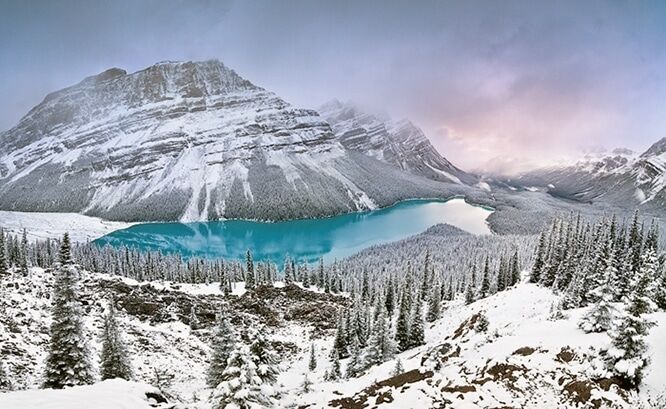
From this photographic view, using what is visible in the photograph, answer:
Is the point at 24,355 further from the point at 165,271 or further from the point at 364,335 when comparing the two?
the point at 165,271

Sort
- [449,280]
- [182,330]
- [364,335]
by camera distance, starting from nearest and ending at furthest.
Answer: [364,335]
[182,330]
[449,280]

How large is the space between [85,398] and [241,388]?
291 inches

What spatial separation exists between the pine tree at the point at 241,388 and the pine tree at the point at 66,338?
51.1 ft

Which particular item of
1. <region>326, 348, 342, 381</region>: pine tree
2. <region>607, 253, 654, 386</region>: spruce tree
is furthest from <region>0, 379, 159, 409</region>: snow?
<region>326, 348, 342, 381</region>: pine tree

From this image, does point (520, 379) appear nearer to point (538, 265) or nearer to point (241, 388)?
point (241, 388)

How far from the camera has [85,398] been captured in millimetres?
15375

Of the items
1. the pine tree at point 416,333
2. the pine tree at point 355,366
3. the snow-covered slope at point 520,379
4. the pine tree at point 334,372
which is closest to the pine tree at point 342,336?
the pine tree at point 355,366

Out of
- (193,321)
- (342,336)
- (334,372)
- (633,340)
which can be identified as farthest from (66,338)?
(193,321)

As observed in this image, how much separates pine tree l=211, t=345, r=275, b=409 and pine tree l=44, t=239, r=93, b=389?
51.1ft

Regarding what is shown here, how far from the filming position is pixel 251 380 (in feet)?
44.4

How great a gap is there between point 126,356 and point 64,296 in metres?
7.43

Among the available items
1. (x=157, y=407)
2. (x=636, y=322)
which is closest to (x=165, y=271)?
(x=157, y=407)

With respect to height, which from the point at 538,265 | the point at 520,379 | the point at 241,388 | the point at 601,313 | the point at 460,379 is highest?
the point at 241,388

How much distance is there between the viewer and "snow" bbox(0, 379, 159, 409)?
14.3m
